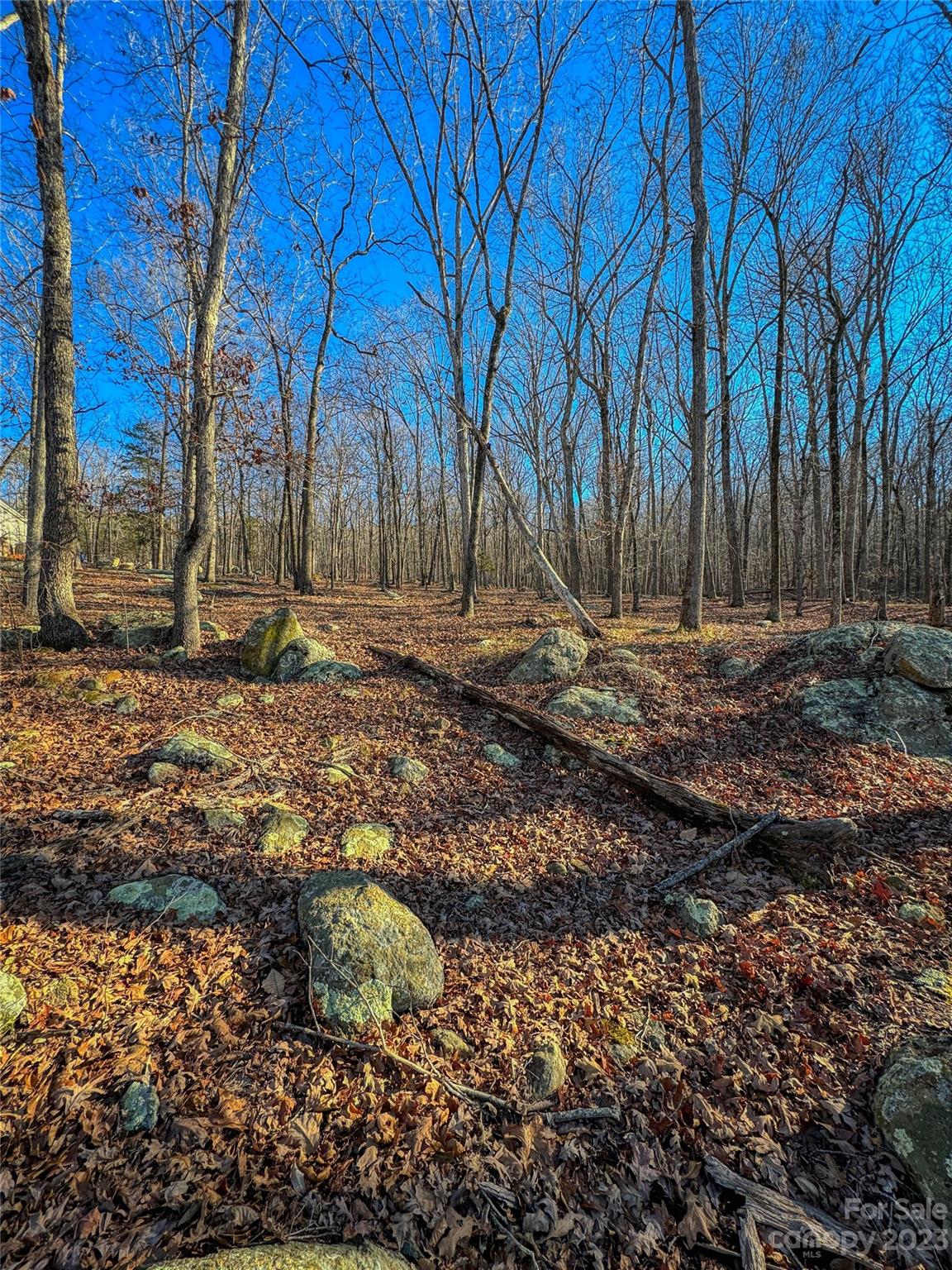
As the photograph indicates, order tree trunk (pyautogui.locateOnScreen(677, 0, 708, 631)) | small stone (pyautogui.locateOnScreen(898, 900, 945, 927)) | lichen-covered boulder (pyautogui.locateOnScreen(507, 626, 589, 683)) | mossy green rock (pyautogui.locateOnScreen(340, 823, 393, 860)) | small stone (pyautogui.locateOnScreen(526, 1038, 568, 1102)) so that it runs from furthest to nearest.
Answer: tree trunk (pyautogui.locateOnScreen(677, 0, 708, 631)) < lichen-covered boulder (pyautogui.locateOnScreen(507, 626, 589, 683)) < mossy green rock (pyautogui.locateOnScreen(340, 823, 393, 860)) < small stone (pyautogui.locateOnScreen(898, 900, 945, 927)) < small stone (pyautogui.locateOnScreen(526, 1038, 568, 1102))

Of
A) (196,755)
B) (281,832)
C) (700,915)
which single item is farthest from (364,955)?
(196,755)

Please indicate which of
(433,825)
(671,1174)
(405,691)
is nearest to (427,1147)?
(671,1174)

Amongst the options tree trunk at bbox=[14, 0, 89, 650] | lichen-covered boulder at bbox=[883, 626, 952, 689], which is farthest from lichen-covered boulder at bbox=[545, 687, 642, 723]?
tree trunk at bbox=[14, 0, 89, 650]

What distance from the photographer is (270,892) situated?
3.68 meters

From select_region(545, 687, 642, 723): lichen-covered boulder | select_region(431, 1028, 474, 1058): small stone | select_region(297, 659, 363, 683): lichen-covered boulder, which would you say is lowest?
select_region(431, 1028, 474, 1058): small stone

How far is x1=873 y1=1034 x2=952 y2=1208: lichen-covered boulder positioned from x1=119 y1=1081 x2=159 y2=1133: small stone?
Result: 3.44 metres

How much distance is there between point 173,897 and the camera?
346 centimetres

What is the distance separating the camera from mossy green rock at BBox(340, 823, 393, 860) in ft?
14.1

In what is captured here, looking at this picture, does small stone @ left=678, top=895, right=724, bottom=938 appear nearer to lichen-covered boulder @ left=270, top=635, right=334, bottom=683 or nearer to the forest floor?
the forest floor

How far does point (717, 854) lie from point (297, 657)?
639cm

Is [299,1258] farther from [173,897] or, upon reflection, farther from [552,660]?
[552,660]

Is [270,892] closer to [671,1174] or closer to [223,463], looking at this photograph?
[671,1174]

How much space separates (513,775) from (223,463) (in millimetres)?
9264

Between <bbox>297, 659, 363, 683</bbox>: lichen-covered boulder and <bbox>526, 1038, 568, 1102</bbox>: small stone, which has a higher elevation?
<bbox>297, 659, 363, 683</bbox>: lichen-covered boulder
